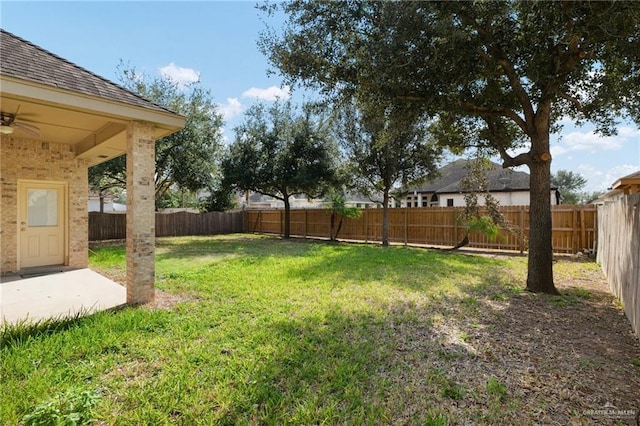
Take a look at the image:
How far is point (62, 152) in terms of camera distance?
8.05 metres

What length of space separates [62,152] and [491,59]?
387 inches

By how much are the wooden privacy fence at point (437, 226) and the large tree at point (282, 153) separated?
232 centimetres

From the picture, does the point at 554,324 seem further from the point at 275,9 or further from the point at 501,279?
the point at 275,9

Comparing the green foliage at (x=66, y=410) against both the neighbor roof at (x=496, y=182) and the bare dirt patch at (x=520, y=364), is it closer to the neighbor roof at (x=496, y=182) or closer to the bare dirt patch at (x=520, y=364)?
the bare dirt patch at (x=520, y=364)

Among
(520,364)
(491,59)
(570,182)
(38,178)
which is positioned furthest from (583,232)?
(570,182)

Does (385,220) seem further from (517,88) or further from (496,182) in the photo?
(496,182)

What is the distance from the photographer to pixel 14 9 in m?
5.62

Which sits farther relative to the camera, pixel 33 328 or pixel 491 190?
pixel 491 190

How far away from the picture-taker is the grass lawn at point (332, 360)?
2.54m

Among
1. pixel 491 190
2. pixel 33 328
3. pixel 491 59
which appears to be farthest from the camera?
pixel 491 190

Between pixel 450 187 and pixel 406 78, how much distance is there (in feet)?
64.2

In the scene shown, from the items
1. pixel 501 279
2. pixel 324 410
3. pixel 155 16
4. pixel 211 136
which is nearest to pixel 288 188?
pixel 211 136

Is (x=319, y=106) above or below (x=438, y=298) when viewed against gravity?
above

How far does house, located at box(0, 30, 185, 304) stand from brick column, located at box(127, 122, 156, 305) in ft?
0.05
